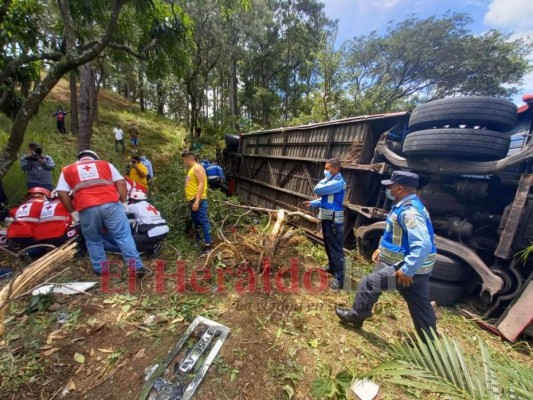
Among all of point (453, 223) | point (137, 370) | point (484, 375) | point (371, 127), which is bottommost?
point (137, 370)

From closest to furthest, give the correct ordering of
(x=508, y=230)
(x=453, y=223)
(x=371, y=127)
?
1. (x=508, y=230)
2. (x=453, y=223)
3. (x=371, y=127)

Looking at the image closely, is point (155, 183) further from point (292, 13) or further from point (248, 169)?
point (292, 13)

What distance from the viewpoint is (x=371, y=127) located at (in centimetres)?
432

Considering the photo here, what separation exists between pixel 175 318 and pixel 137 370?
62cm

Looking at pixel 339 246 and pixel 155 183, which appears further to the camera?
pixel 155 183

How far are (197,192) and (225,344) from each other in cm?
253

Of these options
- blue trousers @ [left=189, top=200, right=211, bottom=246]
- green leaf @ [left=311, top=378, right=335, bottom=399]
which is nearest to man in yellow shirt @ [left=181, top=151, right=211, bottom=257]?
blue trousers @ [left=189, top=200, right=211, bottom=246]

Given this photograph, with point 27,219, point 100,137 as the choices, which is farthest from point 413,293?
point 100,137

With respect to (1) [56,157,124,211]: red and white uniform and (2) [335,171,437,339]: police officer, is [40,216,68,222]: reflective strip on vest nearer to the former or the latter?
(1) [56,157,124,211]: red and white uniform

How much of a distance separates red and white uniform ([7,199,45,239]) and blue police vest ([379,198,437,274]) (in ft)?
14.8

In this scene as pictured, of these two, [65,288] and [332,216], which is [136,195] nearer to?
[65,288]

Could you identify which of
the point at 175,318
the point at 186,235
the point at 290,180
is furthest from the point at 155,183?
the point at 175,318

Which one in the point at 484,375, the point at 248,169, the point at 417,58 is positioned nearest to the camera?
the point at 484,375

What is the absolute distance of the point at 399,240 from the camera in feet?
7.43
